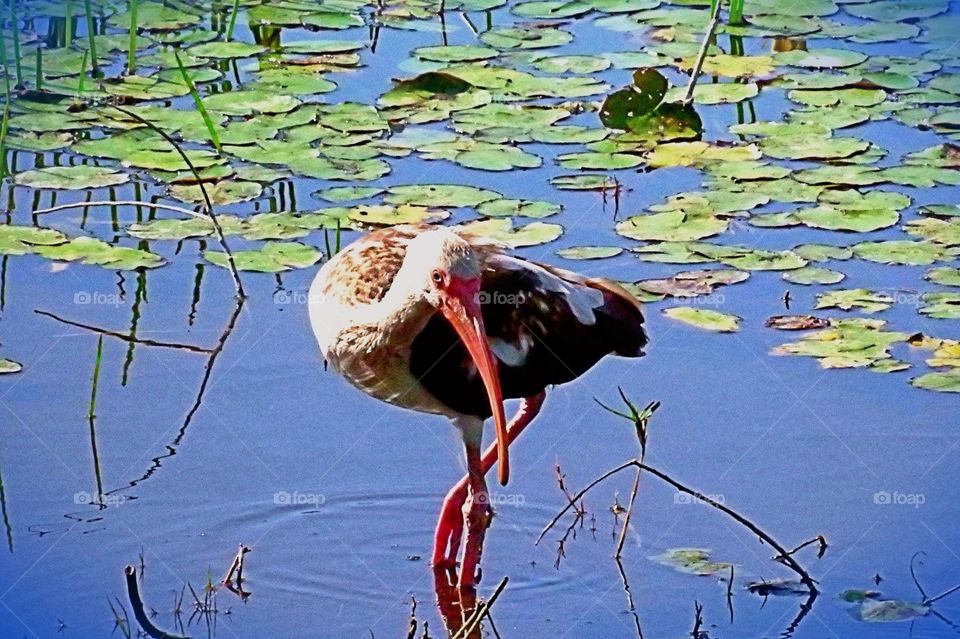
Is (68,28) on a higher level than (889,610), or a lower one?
higher

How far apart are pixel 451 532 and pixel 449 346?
550 millimetres

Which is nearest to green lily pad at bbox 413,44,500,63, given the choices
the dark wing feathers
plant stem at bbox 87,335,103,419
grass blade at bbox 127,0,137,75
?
grass blade at bbox 127,0,137,75

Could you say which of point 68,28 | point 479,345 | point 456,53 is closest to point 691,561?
Answer: point 479,345

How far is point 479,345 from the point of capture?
494 centimetres

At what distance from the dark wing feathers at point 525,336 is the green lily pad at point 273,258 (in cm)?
159

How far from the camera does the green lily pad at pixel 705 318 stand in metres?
6.54

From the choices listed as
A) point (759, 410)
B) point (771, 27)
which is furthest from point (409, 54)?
point (759, 410)

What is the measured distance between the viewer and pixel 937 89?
8.90 metres

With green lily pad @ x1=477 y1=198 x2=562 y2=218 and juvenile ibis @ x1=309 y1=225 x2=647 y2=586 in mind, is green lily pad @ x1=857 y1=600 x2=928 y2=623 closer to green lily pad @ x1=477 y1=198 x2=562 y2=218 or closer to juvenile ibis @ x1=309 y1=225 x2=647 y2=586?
juvenile ibis @ x1=309 y1=225 x2=647 y2=586

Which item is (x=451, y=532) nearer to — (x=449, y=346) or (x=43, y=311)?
(x=449, y=346)

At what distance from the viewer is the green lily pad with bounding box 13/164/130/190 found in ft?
24.7

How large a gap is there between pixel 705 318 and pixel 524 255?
785 mm

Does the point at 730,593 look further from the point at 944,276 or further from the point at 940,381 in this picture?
the point at 944,276

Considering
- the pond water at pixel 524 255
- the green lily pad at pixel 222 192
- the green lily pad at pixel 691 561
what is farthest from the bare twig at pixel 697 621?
the green lily pad at pixel 222 192
